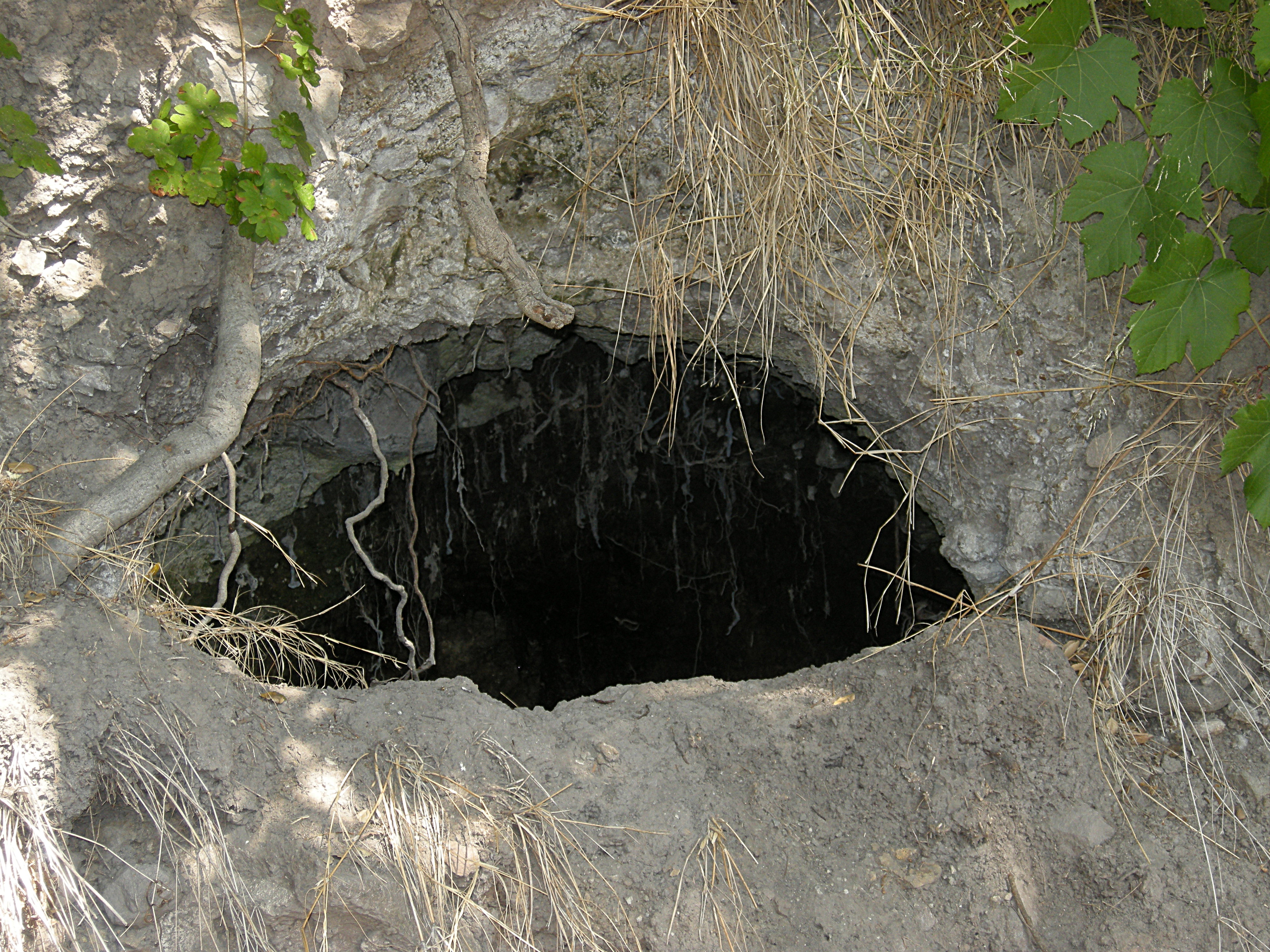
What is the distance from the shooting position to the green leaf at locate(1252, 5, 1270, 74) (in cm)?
158

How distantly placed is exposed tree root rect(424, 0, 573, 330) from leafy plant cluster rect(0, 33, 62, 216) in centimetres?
92

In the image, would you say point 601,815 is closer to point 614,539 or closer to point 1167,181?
point 1167,181

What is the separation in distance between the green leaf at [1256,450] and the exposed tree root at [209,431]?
2.35 m

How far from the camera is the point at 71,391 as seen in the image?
2.05 meters

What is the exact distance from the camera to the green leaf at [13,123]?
5.87ft

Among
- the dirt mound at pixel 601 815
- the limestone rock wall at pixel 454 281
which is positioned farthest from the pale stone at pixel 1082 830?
the limestone rock wall at pixel 454 281

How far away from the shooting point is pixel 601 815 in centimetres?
191

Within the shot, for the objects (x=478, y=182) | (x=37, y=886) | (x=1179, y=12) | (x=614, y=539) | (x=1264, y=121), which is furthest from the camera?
(x=614, y=539)

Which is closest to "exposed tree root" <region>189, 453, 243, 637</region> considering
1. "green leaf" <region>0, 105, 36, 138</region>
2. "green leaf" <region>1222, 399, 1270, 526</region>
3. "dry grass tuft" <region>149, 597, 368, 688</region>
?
"dry grass tuft" <region>149, 597, 368, 688</region>

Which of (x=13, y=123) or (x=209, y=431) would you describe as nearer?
(x=13, y=123)

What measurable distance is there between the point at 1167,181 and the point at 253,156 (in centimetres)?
213

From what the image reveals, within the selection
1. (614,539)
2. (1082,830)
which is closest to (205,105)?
(1082,830)

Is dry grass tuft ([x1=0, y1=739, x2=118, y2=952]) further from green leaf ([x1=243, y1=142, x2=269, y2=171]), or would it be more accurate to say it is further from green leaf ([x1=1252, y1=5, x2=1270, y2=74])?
green leaf ([x1=1252, y1=5, x2=1270, y2=74])

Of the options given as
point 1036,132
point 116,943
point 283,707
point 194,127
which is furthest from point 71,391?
point 1036,132
